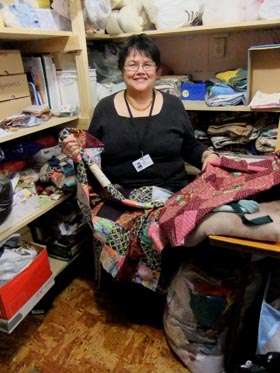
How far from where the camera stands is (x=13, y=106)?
1496mm

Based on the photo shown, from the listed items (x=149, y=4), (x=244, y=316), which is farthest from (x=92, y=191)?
(x=149, y=4)

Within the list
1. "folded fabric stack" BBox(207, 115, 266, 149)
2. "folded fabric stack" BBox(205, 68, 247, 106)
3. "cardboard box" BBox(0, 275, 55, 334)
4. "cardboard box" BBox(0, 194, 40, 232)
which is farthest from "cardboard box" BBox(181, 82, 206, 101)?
"cardboard box" BBox(0, 275, 55, 334)

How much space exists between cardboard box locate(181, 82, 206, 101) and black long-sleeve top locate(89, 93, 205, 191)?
368 millimetres

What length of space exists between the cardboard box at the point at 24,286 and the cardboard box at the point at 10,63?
87 centimetres

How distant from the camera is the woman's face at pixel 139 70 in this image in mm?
1484

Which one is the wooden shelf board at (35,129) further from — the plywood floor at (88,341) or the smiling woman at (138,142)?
the plywood floor at (88,341)

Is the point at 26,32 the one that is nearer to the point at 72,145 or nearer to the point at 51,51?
the point at 51,51

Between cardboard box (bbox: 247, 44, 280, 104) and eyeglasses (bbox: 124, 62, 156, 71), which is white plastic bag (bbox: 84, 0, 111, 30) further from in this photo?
cardboard box (bbox: 247, 44, 280, 104)

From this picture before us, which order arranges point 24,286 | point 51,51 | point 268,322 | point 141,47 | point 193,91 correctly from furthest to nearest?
1. point 193,91
2. point 51,51
3. point 141,47
4. point 24,286
5. point 268,322

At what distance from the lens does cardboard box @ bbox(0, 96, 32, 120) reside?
57.0 inches

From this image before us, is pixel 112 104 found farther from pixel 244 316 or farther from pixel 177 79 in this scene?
pixel 244 316

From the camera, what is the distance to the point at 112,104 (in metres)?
1.57

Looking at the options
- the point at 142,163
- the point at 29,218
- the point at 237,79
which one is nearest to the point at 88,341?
the point at 29,218

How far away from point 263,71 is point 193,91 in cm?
45
